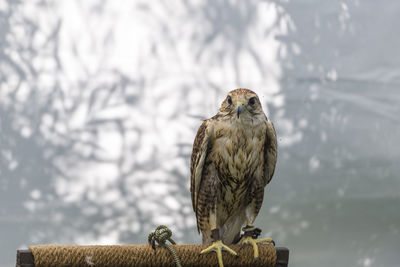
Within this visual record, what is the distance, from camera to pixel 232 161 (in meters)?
1.87

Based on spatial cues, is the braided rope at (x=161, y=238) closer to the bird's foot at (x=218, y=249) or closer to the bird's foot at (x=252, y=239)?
the bird's foot at (x=218, y=249)

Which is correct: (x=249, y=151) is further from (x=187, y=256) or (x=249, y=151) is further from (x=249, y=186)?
(x=187, y=256)

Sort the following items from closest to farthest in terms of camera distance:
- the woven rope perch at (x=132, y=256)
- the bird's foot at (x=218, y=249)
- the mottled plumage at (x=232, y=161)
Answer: the woven rope perch at (x=132, y=256)
the bird's foot at (x=218, y=249)
the mottled plumage at (x=232, y=161)

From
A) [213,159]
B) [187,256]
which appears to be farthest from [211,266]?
[213,159]

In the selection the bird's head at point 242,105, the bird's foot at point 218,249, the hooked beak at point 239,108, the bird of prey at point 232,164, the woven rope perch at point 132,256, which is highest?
the bird's head at point 242,105

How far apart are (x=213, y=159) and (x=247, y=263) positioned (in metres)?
0.36

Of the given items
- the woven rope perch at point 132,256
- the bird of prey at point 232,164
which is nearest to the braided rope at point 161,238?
the woven rope perch at point 132,256

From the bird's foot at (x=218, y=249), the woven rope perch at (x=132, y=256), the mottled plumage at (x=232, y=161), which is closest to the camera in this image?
the woven rope perch at (x=132, y=256)

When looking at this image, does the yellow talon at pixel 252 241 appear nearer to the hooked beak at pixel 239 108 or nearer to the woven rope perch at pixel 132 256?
the woven rope perch at pixel 132 256

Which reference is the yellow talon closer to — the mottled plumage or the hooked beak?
the mottled plumage

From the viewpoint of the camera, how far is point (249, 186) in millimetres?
1933

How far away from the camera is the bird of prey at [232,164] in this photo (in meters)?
1.86

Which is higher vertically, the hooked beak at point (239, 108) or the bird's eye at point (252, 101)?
the bird's eye at point (252, 101)

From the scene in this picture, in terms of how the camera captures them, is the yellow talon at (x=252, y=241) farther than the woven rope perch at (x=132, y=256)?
Yes
